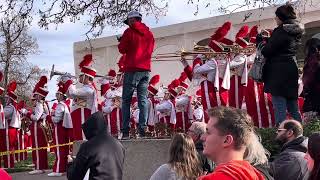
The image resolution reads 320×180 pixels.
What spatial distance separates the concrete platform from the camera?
8.47m

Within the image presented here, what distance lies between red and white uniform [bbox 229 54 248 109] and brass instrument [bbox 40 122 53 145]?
4.91 meters

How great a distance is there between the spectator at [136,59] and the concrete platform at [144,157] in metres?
0.66

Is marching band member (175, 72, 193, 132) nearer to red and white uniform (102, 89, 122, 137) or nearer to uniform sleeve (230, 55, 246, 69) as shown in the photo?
red and white uniform (102, 89, 122, 137)

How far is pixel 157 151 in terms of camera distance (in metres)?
8.48

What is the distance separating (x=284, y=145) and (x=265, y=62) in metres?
2.91

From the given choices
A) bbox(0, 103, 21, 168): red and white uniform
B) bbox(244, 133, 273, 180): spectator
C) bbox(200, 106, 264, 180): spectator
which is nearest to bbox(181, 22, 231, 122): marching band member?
bbox(0, 103, 21, 168): red and white uniform

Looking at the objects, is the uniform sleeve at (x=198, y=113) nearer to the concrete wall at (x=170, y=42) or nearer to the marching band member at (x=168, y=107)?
the marching band member at (x=168, y=107)

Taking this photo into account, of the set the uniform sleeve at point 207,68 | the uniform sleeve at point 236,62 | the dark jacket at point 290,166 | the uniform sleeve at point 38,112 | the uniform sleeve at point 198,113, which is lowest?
the dark jacket at point 290,166

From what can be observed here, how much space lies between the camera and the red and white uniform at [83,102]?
492 inches

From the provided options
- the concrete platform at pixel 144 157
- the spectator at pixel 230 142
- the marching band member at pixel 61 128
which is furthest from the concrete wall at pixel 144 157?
the spectator at pixel 230 142

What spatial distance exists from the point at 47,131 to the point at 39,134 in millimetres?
219

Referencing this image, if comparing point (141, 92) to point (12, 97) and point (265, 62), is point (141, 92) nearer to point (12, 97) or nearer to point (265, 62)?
point (265, 62)

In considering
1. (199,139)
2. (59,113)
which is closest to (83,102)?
(59,113)

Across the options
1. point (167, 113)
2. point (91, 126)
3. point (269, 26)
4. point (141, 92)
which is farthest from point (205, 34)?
point (91, 126)
